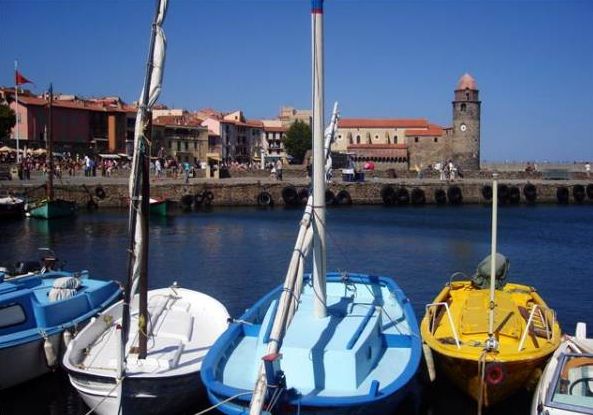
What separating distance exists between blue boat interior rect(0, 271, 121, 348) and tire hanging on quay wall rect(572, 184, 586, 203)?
6558 centimetres

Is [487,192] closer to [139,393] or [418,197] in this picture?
[418,197]

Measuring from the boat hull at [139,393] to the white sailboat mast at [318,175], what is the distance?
2629mm

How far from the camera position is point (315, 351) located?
34.8ft

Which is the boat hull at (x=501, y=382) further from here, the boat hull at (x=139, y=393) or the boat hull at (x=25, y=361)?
the boat hull at (x=25, y=361)

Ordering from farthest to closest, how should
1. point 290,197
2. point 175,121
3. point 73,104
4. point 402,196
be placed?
point 175,121 → point 73,104 → point 402,196 → point 290,197

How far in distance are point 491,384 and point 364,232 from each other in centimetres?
3152

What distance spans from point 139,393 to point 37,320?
14.9 ft

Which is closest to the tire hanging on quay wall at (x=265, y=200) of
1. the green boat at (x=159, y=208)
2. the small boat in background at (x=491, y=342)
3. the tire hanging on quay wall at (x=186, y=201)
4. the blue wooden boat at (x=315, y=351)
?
the tire hanging on quay wall at (x=186, y=201)

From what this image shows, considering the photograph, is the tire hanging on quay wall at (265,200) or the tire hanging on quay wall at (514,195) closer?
the tire hanging on quay wall at (265,200)

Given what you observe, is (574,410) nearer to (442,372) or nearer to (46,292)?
(442,372)

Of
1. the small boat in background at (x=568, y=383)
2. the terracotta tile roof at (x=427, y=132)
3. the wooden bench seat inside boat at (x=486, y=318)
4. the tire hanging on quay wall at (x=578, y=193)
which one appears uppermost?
the terracotta tile roof at (x=427, y=132)

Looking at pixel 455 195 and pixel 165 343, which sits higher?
pixel 455 195

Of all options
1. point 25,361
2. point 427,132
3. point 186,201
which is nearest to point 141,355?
point 25,361

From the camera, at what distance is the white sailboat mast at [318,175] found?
39.5 ft
